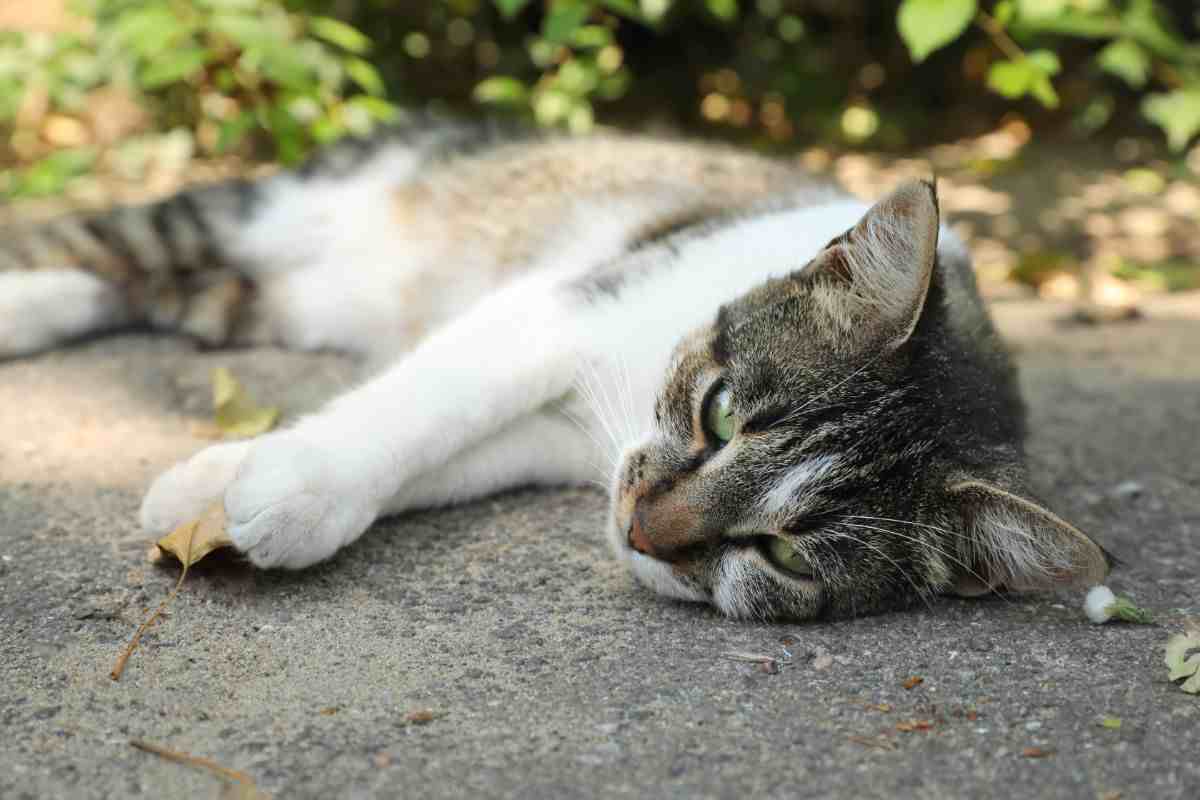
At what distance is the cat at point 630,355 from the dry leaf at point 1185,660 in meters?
0.15

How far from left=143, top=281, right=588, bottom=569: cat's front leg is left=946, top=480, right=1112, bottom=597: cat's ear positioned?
0.80 metres

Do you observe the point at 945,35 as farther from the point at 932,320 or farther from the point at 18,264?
the point at 18,264

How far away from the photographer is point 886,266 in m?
1.75

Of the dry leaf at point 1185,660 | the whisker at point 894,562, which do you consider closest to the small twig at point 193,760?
the whisker at point 894,562

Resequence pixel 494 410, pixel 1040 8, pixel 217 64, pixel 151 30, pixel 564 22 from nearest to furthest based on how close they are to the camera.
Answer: pixel 494 410 → pixel 1040 8 → pixel 151 30 → pixel 564 22 → pixel 217 64

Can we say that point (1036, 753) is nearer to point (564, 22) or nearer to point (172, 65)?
point (564, 22)

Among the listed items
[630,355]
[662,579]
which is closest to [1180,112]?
[630,355]

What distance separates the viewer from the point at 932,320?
6.11ft

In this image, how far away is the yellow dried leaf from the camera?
1667mm

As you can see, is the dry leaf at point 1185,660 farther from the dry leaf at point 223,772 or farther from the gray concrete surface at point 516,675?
the dry leaf at point 223,772

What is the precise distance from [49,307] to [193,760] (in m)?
1.76

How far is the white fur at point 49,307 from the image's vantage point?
8.58 feet

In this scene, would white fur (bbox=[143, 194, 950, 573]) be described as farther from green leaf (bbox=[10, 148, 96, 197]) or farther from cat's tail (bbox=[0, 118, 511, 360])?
green leaf (bbox=[10, 148, 96, 197])

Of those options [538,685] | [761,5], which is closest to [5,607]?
[538,685]
